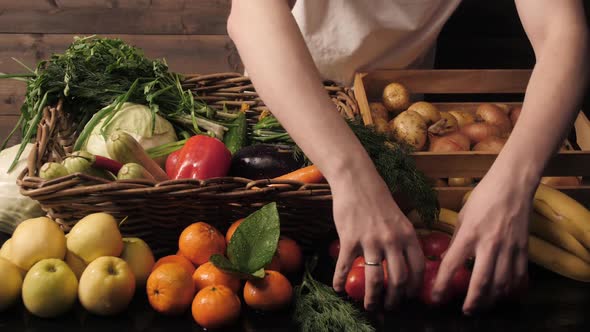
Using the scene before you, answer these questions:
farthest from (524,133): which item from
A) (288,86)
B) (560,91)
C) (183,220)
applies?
(183,220)

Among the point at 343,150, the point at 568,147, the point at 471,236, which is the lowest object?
the point at 568,147

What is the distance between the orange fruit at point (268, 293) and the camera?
2.94 ft

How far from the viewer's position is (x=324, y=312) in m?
0.88

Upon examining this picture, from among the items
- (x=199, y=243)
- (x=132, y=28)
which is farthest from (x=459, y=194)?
(x=132, y=28)

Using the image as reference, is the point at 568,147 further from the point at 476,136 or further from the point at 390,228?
the point at 390,228

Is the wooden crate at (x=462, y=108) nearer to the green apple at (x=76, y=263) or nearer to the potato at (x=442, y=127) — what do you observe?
the potato at (x=442, y=127)

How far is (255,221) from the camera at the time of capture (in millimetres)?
933

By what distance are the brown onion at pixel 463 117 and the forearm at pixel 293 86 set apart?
60cm

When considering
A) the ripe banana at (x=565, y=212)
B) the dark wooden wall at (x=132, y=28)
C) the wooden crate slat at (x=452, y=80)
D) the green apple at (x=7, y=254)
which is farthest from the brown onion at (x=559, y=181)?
the dark wooden wall at (x=132, y=28)

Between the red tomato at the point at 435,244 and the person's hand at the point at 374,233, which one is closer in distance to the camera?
the person's hand at the point at 374,233

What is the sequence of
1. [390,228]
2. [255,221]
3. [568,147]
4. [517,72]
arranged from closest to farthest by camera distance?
[390,228]
[255,221]
[568,147]
[517,72]

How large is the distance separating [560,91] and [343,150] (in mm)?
332

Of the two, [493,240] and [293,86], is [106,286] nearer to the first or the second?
[293,86]

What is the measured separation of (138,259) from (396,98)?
730mm
